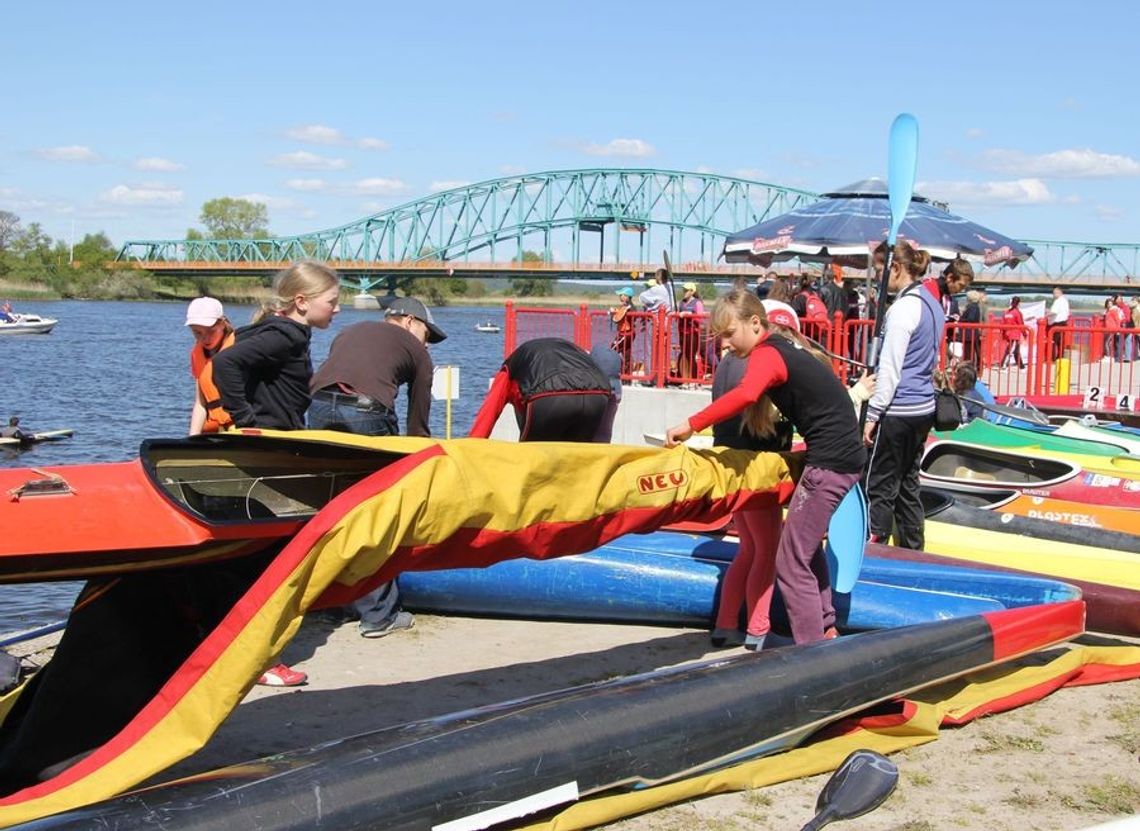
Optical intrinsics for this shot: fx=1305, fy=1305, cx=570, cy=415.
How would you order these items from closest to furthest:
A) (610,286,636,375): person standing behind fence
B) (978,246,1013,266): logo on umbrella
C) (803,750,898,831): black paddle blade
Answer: (803,750,898,831): black paddle blade < (610,286,636,375): person standing behind fence < (978,246,1013,266): logo on umbrella

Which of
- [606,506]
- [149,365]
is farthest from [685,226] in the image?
[606,506]

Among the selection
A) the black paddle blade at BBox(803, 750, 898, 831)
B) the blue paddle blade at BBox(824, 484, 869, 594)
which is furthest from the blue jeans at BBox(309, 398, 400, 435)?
the black paddle blade at BBox(803, 750, 898, 831)

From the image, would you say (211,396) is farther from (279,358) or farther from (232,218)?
(232,218)

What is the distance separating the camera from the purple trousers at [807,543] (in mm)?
6020

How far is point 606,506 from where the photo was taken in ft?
17.1

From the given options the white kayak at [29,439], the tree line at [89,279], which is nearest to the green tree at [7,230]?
the tree line at [89,279]

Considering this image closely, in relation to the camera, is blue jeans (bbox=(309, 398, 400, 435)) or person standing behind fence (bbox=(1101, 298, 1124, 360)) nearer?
blue jeans (bbox=(309, 398, 400, 435))

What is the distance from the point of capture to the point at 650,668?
654cm

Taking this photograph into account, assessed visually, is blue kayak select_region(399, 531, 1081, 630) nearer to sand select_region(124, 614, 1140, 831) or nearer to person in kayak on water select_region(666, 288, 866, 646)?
sand select_region(124, 614, 1140, 831)

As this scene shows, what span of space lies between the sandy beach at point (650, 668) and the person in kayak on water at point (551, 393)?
1116 millimetres

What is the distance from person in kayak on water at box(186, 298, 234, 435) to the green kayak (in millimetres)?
6899

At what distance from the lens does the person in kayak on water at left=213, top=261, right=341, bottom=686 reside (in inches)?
241

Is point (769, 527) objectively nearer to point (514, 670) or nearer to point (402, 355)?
point (514, 670)

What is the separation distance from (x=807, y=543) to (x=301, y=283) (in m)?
2.69
